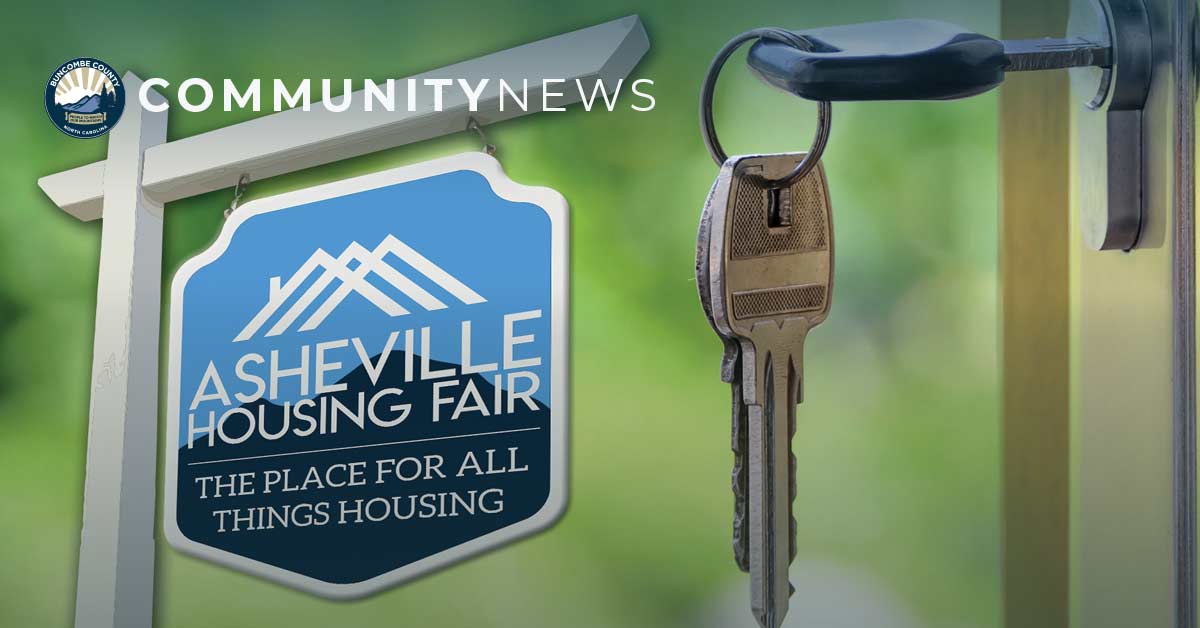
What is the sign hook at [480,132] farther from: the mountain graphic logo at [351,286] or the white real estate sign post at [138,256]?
the mountain graphic logo at [351,286]

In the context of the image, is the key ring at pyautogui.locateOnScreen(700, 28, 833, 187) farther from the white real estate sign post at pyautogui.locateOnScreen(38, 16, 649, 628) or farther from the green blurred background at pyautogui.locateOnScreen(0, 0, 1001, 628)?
the white real estate sign post at pyautogui.locateOnScreen(38, 16, 649, 628)

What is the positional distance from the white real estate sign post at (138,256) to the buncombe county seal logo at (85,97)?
3 cm

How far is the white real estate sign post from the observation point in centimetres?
140

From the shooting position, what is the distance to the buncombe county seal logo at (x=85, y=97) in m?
1.54

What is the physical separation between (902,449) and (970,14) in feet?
1.30

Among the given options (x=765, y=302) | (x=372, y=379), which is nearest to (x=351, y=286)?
(x=372, y=379)

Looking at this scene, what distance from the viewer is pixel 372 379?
4.51 ft

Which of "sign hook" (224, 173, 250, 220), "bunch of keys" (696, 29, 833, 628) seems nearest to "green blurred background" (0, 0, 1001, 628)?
"sign hook" (224, 173, 250, 220)

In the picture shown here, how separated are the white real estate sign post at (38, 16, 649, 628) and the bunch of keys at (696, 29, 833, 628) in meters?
0.78

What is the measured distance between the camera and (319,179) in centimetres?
144

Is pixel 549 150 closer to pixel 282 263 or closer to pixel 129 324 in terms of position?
pixel 282 263

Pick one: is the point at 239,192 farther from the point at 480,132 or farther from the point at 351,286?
the point at 480,132

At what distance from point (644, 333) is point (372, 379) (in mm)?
341

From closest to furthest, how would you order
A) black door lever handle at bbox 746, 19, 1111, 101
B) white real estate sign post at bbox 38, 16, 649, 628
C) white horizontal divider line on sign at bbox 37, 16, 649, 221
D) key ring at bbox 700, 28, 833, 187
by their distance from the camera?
black door lever handle at bbox 746, 19, 1111, 101 → key ring at bbox 700, 28, 833, 187 → white horizontal divider line on sign at bbox 37, 16, 649, 221 → white real estate sign post at bbox 38, 16, 649, 628
